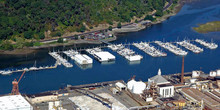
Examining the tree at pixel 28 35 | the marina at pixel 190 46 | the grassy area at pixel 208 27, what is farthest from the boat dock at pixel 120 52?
the grassy area at pixel 208 27

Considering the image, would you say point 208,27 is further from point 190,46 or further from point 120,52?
point 120,52

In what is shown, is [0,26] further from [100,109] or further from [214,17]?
[214,17]

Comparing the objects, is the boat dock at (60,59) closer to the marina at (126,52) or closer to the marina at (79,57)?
the marina at (79,57)

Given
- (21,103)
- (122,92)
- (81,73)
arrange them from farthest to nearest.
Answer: (81,73) < (122,92) < (21,103)

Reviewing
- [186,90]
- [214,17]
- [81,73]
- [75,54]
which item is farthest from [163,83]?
[214,17]

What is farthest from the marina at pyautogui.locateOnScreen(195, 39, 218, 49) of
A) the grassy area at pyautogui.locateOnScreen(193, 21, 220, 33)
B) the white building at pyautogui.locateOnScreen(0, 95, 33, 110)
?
the white building at pyautogui.locateOnScreen(0, 95, 33, 110)
